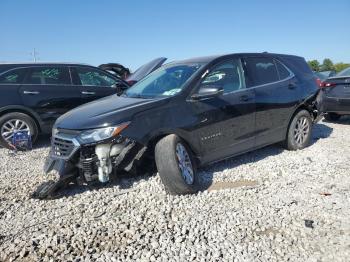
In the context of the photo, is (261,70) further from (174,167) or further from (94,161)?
(94,161)

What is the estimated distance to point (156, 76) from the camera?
18.7ft

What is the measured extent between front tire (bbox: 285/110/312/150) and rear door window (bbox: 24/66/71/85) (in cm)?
462

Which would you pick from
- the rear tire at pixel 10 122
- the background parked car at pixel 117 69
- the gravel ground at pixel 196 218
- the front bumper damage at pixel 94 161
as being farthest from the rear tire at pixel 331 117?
the rear tire at pixel 10 122

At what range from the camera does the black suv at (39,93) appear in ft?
23.1

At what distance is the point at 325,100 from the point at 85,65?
579 cm

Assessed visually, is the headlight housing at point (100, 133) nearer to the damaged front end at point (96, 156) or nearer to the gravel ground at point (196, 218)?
the damaged front end at point (96, 156)

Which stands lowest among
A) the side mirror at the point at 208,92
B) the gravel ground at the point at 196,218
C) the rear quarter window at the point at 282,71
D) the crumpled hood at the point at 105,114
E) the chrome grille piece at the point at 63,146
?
the gravel ground at the point at 196,218

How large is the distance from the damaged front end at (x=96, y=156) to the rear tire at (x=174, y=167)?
9.7 inches

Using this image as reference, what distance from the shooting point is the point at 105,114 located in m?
4.40

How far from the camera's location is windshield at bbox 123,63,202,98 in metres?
4.95

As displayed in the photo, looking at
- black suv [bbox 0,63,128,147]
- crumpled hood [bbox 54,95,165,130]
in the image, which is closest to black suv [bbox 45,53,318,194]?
crumpled hood [bbox 54,95,165,130]

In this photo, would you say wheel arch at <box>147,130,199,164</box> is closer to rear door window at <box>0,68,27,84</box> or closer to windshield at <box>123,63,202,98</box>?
windshield at <box>123,63,202,98</box>

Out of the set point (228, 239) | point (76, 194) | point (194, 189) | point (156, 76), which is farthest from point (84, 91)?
point (228, 239)

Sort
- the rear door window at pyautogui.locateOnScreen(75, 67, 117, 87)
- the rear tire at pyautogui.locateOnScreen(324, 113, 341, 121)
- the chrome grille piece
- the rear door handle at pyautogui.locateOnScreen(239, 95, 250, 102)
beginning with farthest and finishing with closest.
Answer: the rear tire at pyautogui.locateOnScreen(324, 113, 341, 121) < the rear door window at pyautogui.locateOnScreen(75, 67, 117, 87) < the rear door handle at pyautogui.locateOnScreen(239, 95, 250, 102) < the chrome grille piece
